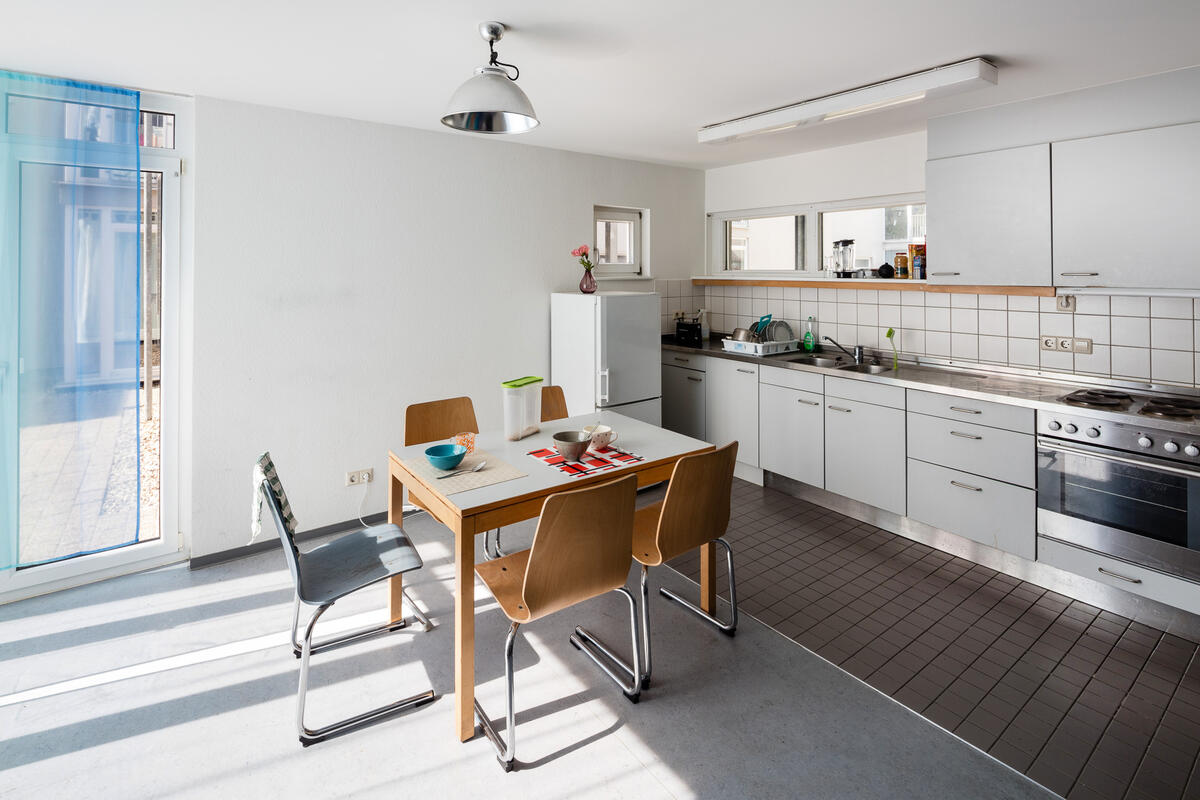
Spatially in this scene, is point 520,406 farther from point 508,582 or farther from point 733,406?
point 733,406

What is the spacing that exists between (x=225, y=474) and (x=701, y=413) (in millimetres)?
3274

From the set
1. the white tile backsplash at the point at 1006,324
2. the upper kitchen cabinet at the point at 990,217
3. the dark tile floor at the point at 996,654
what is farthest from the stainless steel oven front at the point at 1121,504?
the upper kitchen cabinet at the point at 990,217

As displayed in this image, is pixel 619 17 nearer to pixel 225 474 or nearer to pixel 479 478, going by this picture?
pixel 479 478

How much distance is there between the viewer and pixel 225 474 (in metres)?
3.57

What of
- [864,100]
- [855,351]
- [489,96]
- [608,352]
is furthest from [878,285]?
[489,96]

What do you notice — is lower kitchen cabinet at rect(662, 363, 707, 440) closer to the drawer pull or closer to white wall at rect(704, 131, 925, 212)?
white wall at rect(704, 131, 925, 212)

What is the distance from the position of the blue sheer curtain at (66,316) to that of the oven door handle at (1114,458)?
4561 mm

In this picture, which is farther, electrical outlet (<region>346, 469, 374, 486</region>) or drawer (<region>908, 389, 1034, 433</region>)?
electrical outlet (<region>346, 469, 374, 486</region>)

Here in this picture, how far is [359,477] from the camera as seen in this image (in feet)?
13.2

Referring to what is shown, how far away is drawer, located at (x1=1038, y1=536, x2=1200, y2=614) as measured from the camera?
275cm

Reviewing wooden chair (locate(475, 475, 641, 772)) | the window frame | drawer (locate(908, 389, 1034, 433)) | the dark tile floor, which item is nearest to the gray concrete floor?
the dark tile floor

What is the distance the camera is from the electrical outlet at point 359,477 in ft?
13.1

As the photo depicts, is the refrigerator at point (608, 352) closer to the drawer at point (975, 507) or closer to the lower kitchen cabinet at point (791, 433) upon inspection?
the lower kitchen cabinet at point (791, 433)

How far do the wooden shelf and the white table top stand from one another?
1956 millimetres
